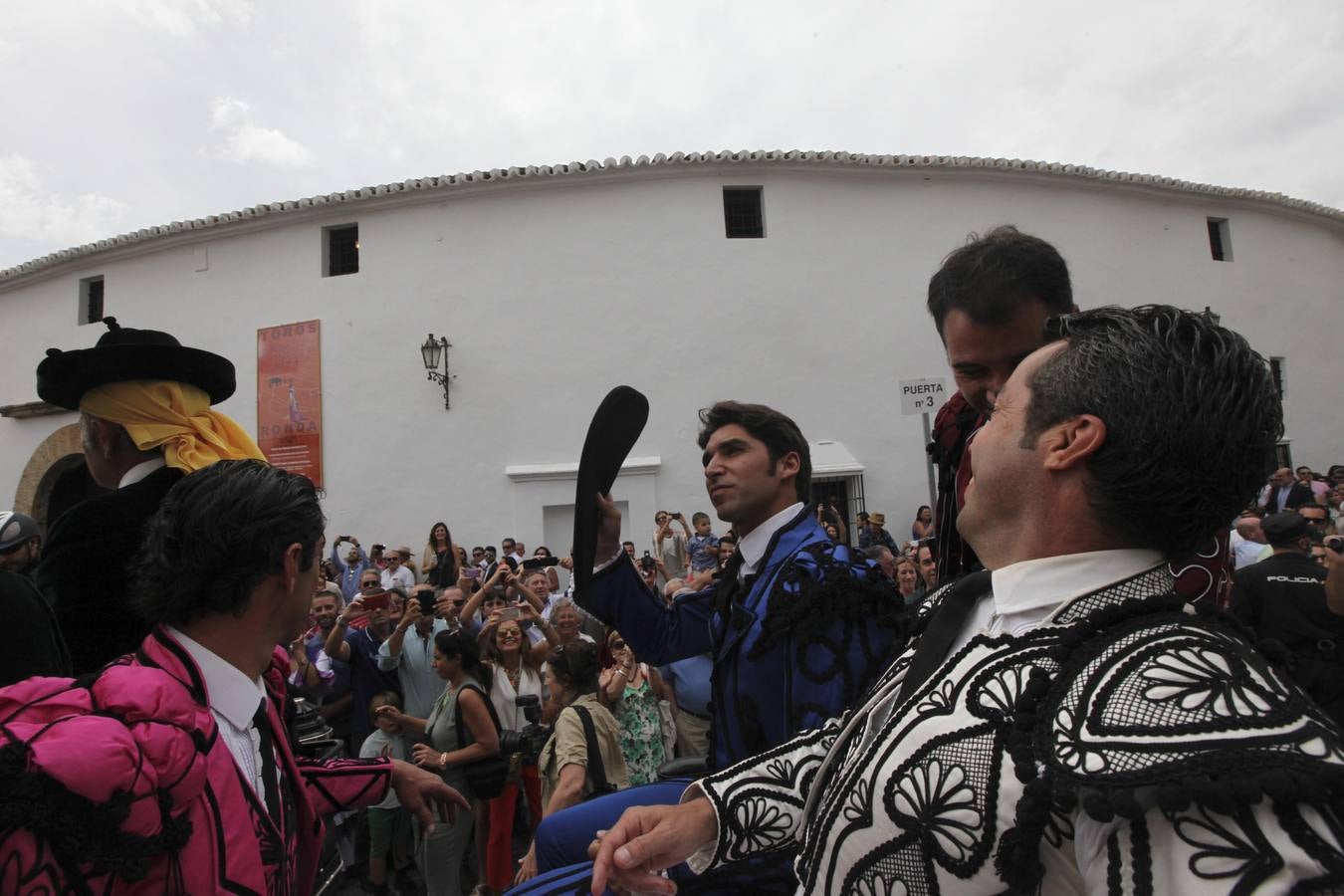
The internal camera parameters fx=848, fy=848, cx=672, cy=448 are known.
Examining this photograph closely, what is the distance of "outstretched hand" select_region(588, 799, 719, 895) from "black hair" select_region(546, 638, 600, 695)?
10.6ft

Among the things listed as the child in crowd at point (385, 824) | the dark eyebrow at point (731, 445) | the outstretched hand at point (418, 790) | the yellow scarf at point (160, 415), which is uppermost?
the yellow scarf at point (160, 415)

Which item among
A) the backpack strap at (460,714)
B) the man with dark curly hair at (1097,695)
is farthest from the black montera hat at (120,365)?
the backpack strap at (460,714)

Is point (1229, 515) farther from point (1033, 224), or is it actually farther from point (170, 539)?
point (1033, 224)

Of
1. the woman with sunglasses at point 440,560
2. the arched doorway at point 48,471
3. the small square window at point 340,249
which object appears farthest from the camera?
the arched doorway at point 48,471

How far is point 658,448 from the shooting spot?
13375mm

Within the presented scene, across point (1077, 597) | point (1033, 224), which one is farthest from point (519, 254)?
point (1077, 597)

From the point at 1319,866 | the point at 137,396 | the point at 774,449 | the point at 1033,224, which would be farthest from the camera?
the point at 1033,224

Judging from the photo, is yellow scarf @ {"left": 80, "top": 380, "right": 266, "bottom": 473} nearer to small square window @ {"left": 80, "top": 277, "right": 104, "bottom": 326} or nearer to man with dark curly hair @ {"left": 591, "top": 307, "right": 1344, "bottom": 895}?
man with dark curly hair @ {"left": 591, "top": 307, "right": 1344, "bottom": 895}

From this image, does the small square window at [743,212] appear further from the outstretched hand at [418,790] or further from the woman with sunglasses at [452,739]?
the outstretched hand at [418,790]

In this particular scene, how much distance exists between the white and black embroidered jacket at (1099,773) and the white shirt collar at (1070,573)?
0.02m

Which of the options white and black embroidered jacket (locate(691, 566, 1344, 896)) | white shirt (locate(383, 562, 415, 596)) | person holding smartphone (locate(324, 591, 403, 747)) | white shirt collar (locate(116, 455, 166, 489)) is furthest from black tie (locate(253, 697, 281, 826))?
white shirt (locate(383, 562, 415, 596))

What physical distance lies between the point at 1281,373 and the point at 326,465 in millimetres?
17438

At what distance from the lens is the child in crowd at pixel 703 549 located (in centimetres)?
916

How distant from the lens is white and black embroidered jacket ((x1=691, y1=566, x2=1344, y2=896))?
789 millimetres
